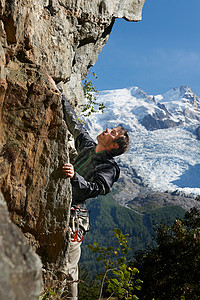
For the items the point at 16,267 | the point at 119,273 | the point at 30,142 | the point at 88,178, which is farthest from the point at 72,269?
the point at 16,267

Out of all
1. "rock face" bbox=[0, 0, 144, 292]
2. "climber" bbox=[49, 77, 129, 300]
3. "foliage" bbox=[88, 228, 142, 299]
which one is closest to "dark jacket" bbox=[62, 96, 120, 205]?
"climber" bbox=[49, 77, 129, 300]

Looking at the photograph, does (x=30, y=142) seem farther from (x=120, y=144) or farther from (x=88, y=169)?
(x=120, y=144)

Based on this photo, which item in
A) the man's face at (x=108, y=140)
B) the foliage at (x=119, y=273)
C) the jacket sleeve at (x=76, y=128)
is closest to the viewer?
the foliage at (x=119, y=273)

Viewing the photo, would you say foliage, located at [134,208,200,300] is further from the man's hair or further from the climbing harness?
the man's hair

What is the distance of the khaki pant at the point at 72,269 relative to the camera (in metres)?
4.94

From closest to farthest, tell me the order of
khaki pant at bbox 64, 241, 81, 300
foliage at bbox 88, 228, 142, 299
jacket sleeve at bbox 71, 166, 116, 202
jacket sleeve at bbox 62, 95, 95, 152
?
1. foliage at bbox 88, 228, 142, 299
2. jacket sleeve at bbox 71, 166, 116, 202
3. khaki pant at bbox 64, 241, 81, 300
4. jacket sleeve at bbox 62, 95, 95, 152

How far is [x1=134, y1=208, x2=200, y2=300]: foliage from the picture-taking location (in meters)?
16.3

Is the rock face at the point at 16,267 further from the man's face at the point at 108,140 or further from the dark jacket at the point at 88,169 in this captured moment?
the man's face at the point at 108,140

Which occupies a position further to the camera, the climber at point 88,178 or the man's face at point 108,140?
the man's face at point 108,140

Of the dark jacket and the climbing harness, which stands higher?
the dark jacket

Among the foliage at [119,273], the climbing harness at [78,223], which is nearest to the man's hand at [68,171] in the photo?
the climbing harness at [78,223]

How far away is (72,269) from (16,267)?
4097 mm

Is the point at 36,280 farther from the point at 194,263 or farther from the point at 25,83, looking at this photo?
the point at 194,263

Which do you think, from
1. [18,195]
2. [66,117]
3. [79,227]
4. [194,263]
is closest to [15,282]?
[18,195]
